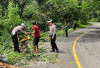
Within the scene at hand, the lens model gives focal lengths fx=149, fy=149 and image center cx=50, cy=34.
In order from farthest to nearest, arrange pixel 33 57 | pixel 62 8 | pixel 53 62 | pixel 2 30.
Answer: pixel 62 8, pixel 2 30, pixel 33 57, pixel 53 62

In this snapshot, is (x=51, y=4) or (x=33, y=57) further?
(x=51, y=4)

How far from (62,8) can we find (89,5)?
14.8 feet

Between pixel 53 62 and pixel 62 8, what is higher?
pixel 62 8

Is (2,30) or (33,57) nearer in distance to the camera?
(33,57)

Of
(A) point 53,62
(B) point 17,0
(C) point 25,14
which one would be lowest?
(A) point 53,62

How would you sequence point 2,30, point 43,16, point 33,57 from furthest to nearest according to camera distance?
point 43,16 → point 2,30 → point 33,57

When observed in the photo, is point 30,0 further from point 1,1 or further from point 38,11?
point 1,1

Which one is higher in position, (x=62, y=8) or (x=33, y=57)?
(x=62, y=8)

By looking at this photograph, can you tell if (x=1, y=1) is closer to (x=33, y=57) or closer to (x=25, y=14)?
(x=25, y=14)

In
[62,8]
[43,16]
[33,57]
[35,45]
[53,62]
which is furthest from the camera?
[62,8]

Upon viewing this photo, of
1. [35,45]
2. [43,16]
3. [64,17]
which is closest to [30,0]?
[43,16]

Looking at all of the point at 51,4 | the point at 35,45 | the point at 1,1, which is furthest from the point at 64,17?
the point at 35,45

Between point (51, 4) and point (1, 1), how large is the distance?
9.04m

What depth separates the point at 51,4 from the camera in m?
25.0
